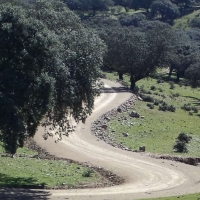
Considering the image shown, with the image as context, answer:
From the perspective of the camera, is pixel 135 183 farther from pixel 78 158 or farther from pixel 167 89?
pixel 167 89

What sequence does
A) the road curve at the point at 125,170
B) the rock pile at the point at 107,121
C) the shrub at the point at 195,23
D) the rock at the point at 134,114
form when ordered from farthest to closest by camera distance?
the shrub at the point at 195,23, the rock at the point at 134,114, the rock pile at the point at 107,121, the road curve at the point at 125,170

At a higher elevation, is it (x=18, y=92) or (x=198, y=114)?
(x=18, y=92)

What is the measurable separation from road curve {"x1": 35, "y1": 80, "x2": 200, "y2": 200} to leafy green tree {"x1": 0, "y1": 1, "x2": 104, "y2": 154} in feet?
13.7

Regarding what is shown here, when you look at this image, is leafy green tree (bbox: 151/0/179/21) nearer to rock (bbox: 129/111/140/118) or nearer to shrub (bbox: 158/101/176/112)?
shrub (bbox: 158/101/176/112)

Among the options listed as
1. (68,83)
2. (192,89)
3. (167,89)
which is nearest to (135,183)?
(68,83)

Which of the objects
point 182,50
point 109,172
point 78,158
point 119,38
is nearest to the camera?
point 109,172

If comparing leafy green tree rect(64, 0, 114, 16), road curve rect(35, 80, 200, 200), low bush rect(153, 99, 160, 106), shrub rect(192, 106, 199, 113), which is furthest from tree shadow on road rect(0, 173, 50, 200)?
leafy green tree rect(64, 0, 114, 16)

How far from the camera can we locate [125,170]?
40.7 metres

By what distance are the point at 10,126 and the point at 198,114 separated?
54402 mm

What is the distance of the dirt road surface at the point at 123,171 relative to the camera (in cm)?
3241

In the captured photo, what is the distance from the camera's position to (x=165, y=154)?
48094 millimetres

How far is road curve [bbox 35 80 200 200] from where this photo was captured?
32875 millimetres

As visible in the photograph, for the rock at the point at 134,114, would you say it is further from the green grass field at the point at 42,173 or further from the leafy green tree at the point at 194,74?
the leafy green tree at the point at 194,74

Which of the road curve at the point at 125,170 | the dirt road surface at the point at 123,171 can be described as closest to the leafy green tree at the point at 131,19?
the dirt road surface at the point at 123,171
